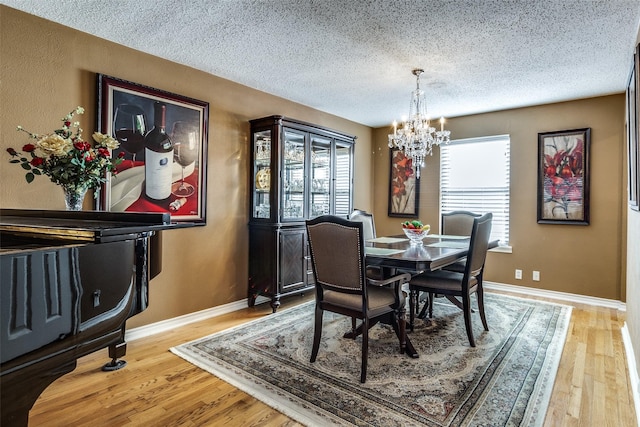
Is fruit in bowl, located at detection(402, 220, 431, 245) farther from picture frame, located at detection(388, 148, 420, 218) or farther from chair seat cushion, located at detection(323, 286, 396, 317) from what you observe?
picture frame, located at detection(388, 148, 420, 218)

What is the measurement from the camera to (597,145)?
405 cm

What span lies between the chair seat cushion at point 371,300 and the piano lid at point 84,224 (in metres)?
1.19

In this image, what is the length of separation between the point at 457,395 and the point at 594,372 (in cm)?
108

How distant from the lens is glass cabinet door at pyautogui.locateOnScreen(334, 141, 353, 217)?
14.8 feet

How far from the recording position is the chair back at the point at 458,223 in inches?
158

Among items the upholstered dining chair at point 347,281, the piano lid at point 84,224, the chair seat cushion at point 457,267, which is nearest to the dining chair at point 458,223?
the chair seat cushion at point 457,267

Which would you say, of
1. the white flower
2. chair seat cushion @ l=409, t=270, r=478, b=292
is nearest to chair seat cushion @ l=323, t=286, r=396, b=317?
chair seat cushion @ l=409, t=270, r=478, b=292

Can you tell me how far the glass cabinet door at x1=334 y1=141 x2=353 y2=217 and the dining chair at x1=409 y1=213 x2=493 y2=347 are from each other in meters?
1.80

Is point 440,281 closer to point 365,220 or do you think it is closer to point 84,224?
point 365,220

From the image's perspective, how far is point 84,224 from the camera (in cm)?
174

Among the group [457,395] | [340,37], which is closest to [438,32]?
[340,37]

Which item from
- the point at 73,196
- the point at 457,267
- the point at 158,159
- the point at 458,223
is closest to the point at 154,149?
the point at 158,159

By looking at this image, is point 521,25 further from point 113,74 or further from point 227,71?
point 113,74

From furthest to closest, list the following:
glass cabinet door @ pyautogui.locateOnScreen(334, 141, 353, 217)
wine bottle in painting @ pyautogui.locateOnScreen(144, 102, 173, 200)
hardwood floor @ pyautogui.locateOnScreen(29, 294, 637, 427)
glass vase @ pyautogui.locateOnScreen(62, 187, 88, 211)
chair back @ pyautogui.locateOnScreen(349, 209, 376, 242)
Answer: glass cabinet door @ pyautogui.locateOnScreen(334, 141, 353, 217), chair back @ pyautogui.locateOnScreen(349, 209, 376, 242), wine bottle in painting @ pyautogui.locateOnScreen(144, 102, 173, 200), glass vase @ pyautogui.locateOnScreen(62, 187, 88, 211), hardwood floor @ pyautogui.locateOnScreen(29, 294, 637, 427)
